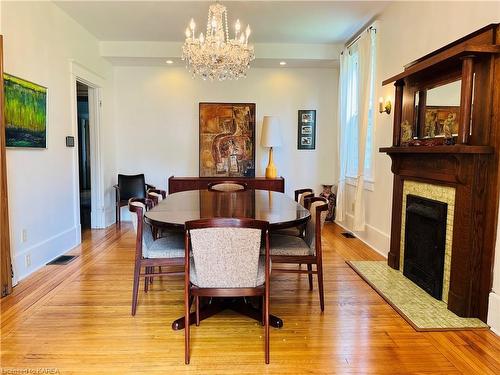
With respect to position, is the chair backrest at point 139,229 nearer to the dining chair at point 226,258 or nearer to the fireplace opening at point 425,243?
the dining chair at point 226,258

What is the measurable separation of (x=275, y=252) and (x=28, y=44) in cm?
313

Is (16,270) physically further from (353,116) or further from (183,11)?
(353,116)

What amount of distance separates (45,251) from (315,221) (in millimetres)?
2913

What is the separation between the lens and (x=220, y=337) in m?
2.20

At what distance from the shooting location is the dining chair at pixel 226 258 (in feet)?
5.96

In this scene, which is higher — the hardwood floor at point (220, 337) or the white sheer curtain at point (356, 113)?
the white sheer curtain at point (356, 113)

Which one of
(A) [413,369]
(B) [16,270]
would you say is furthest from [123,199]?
(A) [413,369]

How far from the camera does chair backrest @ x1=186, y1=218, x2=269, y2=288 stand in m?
1.81

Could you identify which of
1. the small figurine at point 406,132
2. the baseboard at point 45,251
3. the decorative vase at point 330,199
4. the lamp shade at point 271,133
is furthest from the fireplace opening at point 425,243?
the baseboard at point 45,251

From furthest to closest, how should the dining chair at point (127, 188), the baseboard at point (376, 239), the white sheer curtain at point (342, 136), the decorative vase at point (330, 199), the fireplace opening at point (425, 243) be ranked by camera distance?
1. the decorative vase at point (330, 199)
2. the dining chair at point (127, 188)
3. the white sheer curtain at point (342, 136)
4. the baseboard at point (376, 239)
5. the fireplace opening at point (425, 243)

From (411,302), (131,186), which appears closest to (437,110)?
(411,302)

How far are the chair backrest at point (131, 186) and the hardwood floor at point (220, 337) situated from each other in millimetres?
2647

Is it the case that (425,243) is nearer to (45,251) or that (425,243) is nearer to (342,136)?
(342,136)

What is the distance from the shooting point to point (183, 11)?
4.00 m
